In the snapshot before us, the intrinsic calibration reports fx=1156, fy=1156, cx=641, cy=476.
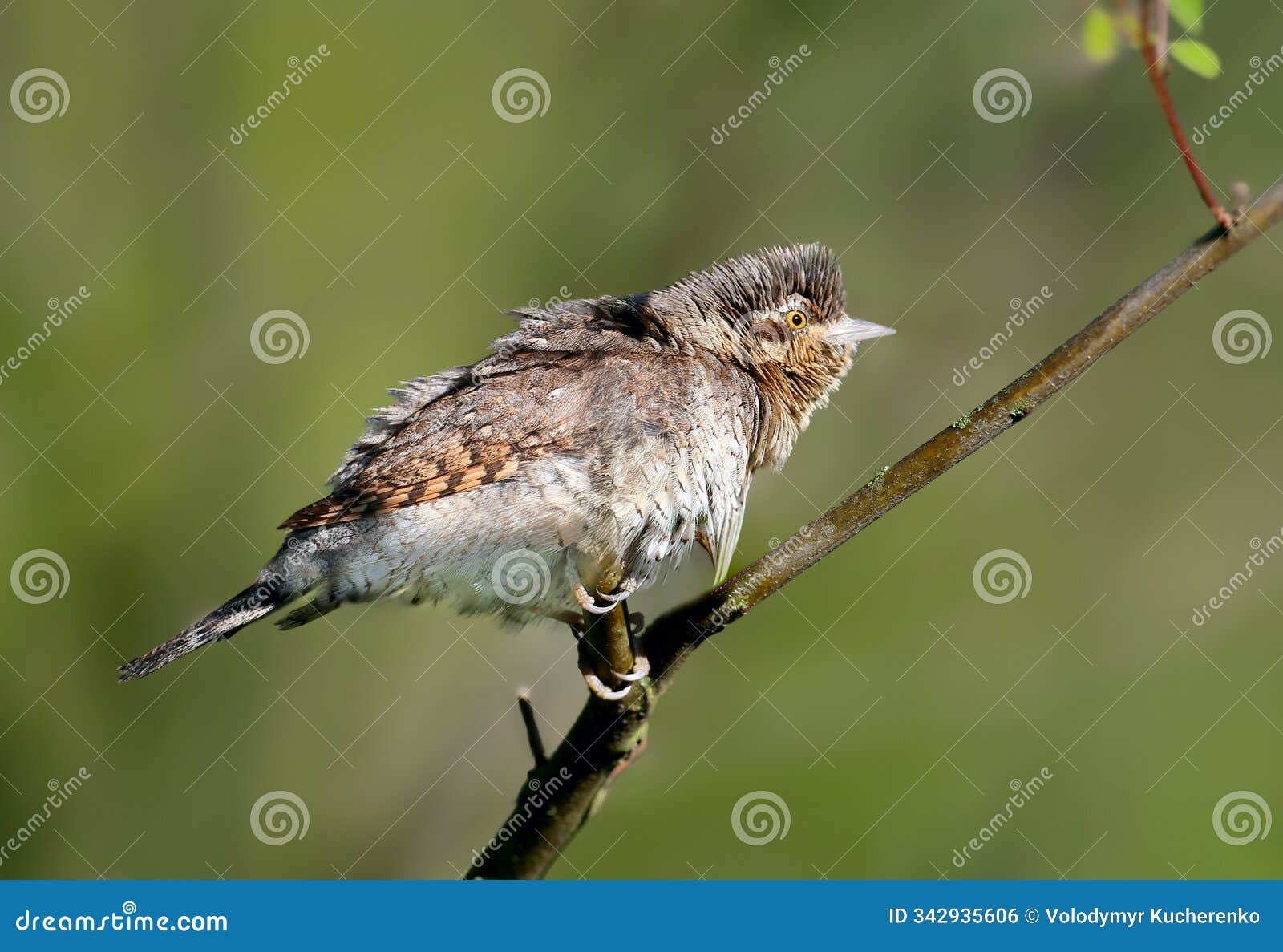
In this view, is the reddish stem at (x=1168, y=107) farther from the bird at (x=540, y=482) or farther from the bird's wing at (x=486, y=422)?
the bird's wing at (x=486, y=422)

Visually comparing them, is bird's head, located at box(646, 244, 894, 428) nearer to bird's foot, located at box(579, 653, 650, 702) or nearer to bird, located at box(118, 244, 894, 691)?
bird, located at box(118, 244, 894, 691)

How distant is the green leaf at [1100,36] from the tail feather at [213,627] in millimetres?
2888

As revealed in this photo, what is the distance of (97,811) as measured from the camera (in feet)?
24.4

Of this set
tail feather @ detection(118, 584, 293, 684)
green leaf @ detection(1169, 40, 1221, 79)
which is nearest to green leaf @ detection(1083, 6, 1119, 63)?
green leaf @ detection(1169, 40, 1221, 79)

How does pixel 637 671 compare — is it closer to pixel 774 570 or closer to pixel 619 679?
pixel 619 679

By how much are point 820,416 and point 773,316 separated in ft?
8.16

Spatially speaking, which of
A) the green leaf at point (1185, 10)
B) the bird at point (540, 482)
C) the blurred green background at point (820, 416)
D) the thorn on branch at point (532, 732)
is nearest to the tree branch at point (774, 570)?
the thorn on branch at point (532, 732)

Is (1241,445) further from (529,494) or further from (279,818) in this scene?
(279,818)

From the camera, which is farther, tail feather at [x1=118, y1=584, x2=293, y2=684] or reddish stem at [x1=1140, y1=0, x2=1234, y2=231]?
tail feather at [x1=118, y1=584, x2=293, y2=684]

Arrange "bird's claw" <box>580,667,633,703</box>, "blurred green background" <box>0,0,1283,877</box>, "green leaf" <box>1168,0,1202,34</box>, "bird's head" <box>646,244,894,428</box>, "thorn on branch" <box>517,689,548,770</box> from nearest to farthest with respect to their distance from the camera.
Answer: "green leaf" <box>1168,0,1202,34</box> < "bird's claw" <box>580,667,633,703</box> < "thorn on branch" <box>517,689,548,770</box> < "bird's head" <box>646,244,894,428</box> < "blurred green background" <box>0,0,1283,877</box>

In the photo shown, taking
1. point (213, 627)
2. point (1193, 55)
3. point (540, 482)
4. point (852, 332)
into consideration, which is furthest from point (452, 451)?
point (1193, 55)

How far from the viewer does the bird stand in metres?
3.87

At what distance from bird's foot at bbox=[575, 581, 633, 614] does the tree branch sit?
0.54 ft

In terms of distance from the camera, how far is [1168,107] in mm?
2469
